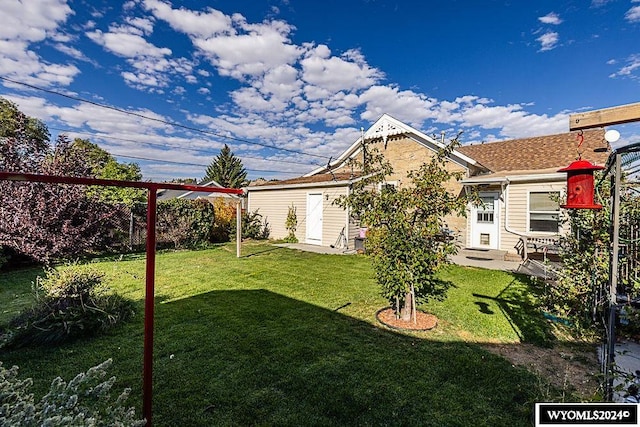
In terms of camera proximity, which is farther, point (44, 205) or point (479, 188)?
point (479, 188)

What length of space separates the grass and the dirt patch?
0.22 m

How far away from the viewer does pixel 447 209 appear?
173 inches

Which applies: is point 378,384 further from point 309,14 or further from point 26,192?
point 309,14

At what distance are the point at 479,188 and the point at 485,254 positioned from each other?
100 inches

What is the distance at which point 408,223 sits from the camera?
4.52m

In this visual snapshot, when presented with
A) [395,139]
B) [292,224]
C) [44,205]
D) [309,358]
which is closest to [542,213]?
[395,139]

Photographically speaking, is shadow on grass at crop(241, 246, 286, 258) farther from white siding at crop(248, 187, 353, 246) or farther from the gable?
the gable

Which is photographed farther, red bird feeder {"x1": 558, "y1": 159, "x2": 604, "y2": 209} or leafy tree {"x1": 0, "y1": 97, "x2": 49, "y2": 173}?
leafy tree {"x1": 0, "y1": 97, "x2": 49, "y2": 173}

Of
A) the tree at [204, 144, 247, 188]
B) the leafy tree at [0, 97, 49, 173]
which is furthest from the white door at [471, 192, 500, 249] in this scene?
the tree at [204, 144, 247, 188]

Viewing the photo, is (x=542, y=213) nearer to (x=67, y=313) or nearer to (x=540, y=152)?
(x=540, y=152)

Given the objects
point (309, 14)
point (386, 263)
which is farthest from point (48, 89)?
point (386, 263)

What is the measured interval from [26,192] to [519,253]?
15351mm

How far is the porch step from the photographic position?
1050cm

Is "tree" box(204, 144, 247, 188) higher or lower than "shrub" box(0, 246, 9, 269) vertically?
higher
